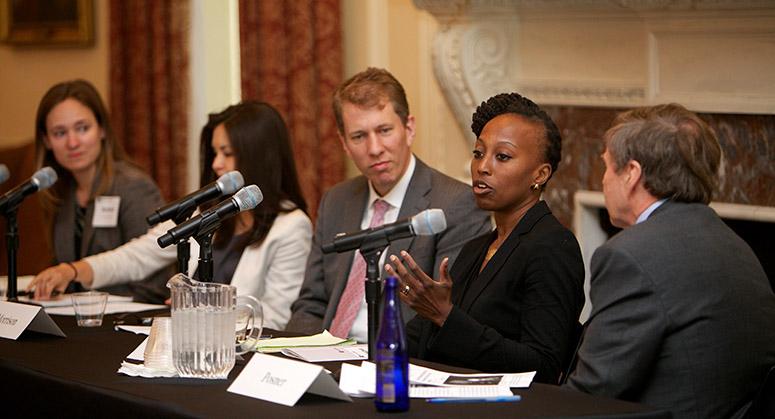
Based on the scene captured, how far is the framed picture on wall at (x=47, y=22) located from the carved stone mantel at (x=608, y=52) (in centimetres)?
299

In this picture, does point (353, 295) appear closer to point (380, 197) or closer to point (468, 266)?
point (380, 197)

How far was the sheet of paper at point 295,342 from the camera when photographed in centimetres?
316

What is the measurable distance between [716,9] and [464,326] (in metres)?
1.89

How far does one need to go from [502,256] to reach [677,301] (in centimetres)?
72

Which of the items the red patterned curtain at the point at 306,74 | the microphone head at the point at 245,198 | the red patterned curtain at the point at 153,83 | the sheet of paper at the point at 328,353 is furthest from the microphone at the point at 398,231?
the red patterned curtain at the point at 153,83

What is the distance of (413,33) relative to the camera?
5559mm

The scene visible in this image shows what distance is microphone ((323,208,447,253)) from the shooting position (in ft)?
8.42

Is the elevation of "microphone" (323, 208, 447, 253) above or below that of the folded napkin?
above

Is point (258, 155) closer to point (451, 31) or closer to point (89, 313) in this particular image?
point (89, 313)

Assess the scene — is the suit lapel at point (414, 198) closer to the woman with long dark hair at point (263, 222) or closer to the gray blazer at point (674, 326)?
the woman with long dark hair at point (263, 222)

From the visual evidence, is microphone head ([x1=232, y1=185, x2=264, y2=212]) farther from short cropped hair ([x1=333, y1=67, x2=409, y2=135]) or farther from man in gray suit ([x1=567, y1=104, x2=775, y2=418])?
short cropped hair ([x1=333, y1=67, x2=409, y2=135])

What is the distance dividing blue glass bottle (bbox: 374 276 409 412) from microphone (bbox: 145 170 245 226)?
2.62 ft

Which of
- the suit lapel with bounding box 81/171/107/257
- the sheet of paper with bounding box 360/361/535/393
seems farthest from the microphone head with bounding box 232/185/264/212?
the suit lapel with bounding box 81/171/107/257

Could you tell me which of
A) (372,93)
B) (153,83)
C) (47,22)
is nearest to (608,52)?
(372,93)
